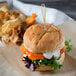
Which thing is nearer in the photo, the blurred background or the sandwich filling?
the sandwich filling

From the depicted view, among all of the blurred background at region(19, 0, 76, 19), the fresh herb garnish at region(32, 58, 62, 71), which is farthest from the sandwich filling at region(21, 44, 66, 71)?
the blurred background at region(19, 0, 76, 19)

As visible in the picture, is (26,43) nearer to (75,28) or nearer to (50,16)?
(75,28)

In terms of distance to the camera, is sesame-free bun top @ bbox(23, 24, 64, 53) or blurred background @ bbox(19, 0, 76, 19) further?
blurred background @ bbox(19, 0, 76, 19)

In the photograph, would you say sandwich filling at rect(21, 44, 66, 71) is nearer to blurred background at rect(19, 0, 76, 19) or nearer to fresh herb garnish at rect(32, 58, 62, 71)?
fresh herb garnish at rect(32, 58, 62, 71)

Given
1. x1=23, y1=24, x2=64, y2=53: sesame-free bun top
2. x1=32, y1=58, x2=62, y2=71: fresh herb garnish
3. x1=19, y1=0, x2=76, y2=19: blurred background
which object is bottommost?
x1=32, y1=58, x2=62, y2=71: fresh herb garnish

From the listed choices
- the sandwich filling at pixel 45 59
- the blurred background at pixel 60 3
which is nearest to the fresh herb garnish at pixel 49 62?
the sandwich filling at pixel 45 59

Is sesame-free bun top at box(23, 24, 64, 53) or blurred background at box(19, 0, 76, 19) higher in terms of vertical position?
sesame-free bun top at box(23, 24, 64, 53)

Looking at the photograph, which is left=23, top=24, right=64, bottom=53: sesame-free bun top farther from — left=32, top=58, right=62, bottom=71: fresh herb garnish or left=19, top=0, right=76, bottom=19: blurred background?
left=19, top=0, right=76, bottom=19: blurred background

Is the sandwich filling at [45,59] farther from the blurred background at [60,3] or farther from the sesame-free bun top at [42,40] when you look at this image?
the blurred background at [60,3]

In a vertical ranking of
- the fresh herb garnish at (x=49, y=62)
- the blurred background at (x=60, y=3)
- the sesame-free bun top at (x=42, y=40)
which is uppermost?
the sesame-free bun top at (x=42, y=40)

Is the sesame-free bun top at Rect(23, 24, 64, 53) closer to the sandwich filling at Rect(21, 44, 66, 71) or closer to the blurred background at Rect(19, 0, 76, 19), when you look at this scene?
the sandwich filling at Rect(21, 44, 66, 71)
